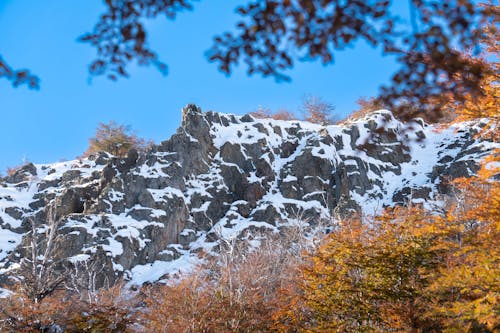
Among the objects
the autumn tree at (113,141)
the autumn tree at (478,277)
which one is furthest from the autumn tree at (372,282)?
the autumn tree at (113,141)

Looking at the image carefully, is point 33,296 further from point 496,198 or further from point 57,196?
point 57,196

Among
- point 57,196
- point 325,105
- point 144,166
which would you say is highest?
point 325,105

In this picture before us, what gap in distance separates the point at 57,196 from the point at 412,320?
33073 mm

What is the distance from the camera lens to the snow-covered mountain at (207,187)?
94.2 feet

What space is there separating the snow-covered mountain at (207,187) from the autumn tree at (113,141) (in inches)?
186

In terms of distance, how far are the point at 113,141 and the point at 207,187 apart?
18.3 meters

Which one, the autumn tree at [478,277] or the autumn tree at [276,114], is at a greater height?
the autumn tree at [276,114]

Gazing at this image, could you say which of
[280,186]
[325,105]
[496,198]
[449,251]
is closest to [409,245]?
[449,251]

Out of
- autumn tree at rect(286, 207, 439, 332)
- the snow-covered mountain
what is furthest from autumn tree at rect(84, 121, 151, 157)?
autumn tree at rect(286, 207, 439, 332)

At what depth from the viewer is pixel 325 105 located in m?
60.3

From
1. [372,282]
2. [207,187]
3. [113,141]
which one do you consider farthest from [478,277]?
[113,141]

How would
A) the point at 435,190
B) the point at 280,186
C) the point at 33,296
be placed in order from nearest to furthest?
the point at 33,296 < the point at 435,190 < the point at 280,186

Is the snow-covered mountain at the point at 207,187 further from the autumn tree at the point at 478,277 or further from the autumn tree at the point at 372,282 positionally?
the autumn tree at the point at 478,277

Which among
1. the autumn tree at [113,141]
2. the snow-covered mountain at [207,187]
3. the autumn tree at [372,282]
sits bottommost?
the autumn tree at [372,282]
